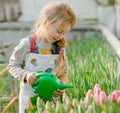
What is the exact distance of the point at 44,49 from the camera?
128 inches

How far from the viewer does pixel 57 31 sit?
3107 millimetres

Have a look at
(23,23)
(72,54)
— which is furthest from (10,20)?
(72,54)

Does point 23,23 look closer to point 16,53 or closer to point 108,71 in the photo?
point 108,71

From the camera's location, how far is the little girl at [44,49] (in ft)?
10.3

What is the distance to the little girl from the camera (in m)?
3.13

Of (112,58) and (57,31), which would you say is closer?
(57,31)

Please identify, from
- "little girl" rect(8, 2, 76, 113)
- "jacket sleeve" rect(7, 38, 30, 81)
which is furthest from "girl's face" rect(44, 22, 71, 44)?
"jacket sleeve" rect(7, 38, 30, 81)

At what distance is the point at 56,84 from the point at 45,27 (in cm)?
34

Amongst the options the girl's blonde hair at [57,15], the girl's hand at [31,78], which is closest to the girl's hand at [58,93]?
the girl's hand at [31,78]

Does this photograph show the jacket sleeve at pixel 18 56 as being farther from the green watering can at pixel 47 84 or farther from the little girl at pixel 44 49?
the green watering can at pixel 47 84

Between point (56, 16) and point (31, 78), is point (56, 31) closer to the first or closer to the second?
point (56, 16)

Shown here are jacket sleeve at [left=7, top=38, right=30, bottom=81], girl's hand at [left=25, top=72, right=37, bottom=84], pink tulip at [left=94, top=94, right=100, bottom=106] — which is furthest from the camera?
jacket sleeve at [left=7, top=38, right=30, bottom=81]

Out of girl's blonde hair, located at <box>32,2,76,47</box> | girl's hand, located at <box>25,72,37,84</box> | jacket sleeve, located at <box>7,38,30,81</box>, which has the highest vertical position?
girl's blonde hair, located at <box>32,2,76,47</box>

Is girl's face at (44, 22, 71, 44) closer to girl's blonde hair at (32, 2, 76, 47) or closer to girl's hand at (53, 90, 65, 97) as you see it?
girl's blonde hair at (32, 2, 76, 47)
